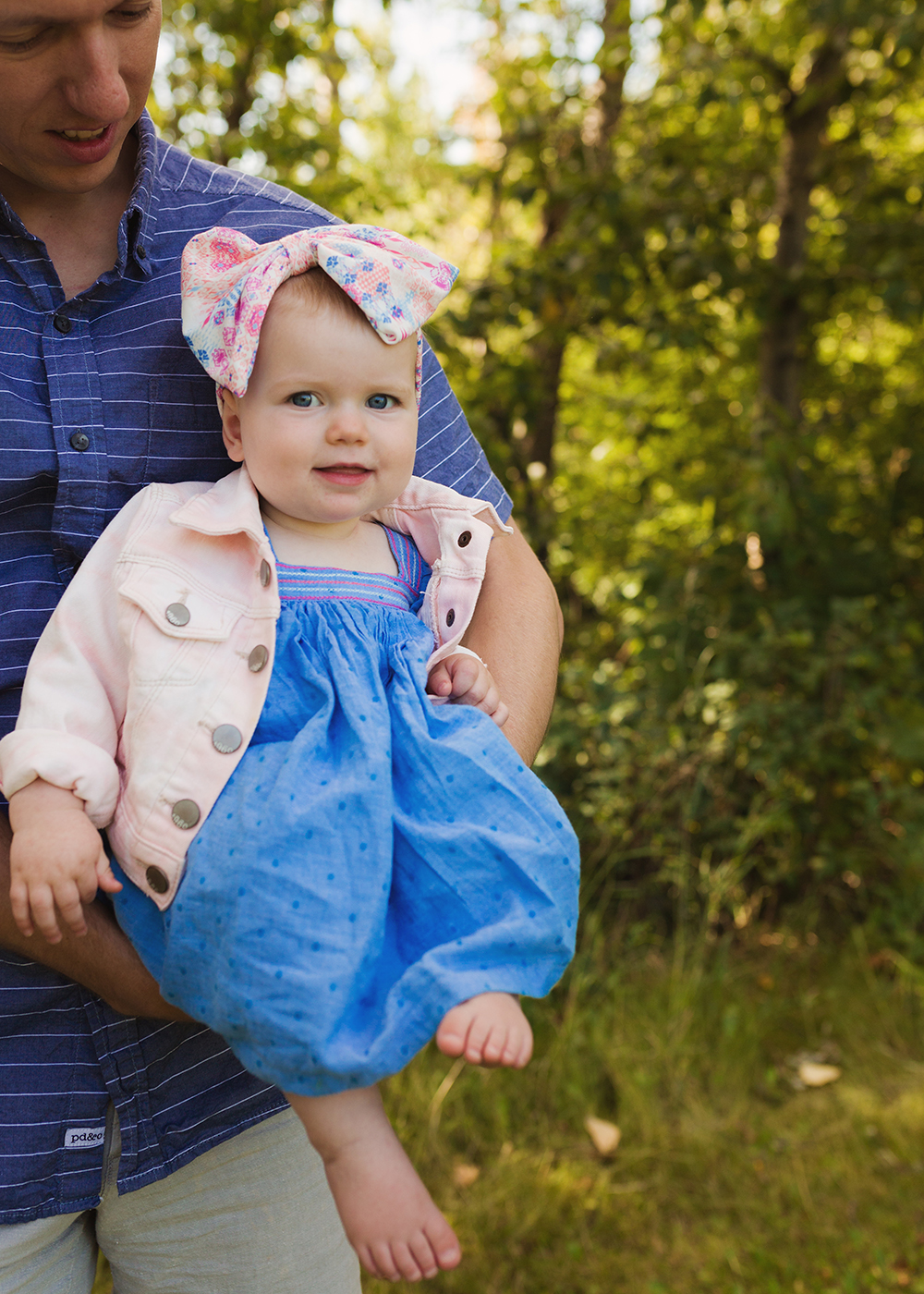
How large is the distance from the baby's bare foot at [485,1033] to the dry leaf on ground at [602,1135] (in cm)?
208

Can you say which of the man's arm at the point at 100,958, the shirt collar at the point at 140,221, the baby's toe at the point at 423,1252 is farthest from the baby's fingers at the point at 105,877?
the shirt collar at the point at 140,221

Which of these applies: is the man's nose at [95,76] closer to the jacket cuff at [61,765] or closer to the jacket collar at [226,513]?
the jacket collar at [226,513]

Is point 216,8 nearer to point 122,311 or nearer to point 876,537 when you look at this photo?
point 122,311

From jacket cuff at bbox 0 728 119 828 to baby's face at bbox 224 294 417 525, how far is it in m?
0.36

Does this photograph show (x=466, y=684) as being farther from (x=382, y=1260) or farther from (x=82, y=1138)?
(x=82, y=1138)

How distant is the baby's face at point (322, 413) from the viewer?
4.06 ft

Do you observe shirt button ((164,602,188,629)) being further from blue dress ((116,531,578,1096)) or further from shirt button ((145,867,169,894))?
shirt button ((145,867,169,894))

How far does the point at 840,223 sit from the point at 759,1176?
333 centimetres

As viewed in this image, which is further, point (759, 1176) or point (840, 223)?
point (840, 223)

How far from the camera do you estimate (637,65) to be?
433 cm

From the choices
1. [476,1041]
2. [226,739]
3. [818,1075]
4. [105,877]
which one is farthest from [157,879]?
[818,1075]

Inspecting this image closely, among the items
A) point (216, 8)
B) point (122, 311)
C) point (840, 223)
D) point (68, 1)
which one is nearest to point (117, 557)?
point (122, 311)

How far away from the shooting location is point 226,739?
46.4 inches

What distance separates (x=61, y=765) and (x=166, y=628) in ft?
0.60
